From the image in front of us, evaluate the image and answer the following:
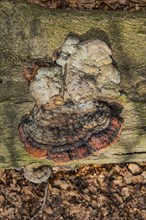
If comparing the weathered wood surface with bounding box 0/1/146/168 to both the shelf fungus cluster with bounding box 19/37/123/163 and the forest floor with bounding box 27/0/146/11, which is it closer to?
the shelf fungus cluster with bounding box 19/37/123/163

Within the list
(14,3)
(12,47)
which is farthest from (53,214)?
(14,3)

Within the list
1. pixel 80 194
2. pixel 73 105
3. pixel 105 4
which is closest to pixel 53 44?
pixel 73 105

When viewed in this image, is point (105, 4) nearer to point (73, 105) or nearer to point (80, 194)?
point (80, 194)

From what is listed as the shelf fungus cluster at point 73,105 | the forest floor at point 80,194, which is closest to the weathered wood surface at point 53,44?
the shelf fungus cluster at point 73,105

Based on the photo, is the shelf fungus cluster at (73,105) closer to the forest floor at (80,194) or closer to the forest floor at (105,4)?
the forest floor at (80,194)

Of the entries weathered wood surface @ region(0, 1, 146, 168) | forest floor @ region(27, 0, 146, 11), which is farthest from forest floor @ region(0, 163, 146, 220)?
forest floor @ region(27, 0, 146, 11)

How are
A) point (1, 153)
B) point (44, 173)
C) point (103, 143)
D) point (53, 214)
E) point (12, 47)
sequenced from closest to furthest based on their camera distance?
1. point (103, 143)
2. point (12, 47)
3. point (1, 153)
4. point (44, 173)
5. point (53, 214)

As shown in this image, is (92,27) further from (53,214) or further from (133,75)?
(53,214)
